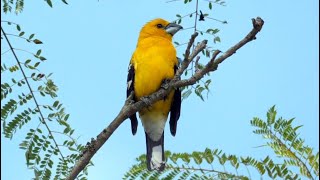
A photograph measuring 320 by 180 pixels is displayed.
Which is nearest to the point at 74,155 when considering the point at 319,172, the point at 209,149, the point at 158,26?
the point at 209,149

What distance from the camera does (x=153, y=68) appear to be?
566 cm

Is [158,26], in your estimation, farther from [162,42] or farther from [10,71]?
[10,71]

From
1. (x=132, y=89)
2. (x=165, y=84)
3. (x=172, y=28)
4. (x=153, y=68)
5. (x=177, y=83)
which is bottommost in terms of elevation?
(x=177, y=83)

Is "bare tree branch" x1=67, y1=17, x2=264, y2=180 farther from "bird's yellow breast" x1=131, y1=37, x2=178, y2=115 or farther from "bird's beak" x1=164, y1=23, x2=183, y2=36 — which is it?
"bird's beak" x1=164, y1=23, x2=183, y2=36

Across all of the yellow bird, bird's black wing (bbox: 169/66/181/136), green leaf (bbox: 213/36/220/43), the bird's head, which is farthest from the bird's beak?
green leaf (bbox: 213/36/220/43)

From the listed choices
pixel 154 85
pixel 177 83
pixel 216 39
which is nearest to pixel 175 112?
pixel 154 85

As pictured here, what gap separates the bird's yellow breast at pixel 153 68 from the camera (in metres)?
5.59

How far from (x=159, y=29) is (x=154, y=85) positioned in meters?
1.26

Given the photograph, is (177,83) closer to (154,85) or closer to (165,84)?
(165,84)

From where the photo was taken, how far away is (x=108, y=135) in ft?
13.0

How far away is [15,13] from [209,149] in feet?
5.38

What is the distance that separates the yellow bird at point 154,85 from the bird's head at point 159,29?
0.35 m

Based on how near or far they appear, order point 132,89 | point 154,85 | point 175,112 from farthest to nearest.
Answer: point 175,112 < point 132,89 < point 154,85

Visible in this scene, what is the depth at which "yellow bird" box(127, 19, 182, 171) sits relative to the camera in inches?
220
